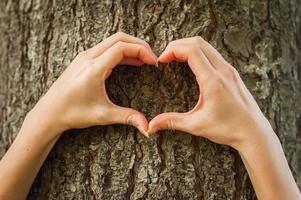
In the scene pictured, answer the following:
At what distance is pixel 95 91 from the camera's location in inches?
58.2

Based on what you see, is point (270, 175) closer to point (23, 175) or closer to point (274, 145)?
point (274, 145)

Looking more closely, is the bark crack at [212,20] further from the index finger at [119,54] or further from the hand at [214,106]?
the index finger at [119,54]

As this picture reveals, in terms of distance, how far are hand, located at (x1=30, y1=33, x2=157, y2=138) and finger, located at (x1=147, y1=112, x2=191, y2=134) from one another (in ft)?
0.07

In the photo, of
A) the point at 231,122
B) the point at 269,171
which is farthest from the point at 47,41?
the point at 269,171

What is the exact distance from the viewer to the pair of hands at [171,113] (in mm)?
1436

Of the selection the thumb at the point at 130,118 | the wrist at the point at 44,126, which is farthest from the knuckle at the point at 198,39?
the wrist at the point at 44,126

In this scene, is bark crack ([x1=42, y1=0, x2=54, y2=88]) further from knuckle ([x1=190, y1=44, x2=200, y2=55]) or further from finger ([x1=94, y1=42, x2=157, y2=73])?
knuckle ([x1=190, y1=44, x2=200, y2=55])

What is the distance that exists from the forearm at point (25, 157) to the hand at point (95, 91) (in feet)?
0.12

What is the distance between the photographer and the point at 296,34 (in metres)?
1.80

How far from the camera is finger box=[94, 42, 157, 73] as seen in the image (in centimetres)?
147

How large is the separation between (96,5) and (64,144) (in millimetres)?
417

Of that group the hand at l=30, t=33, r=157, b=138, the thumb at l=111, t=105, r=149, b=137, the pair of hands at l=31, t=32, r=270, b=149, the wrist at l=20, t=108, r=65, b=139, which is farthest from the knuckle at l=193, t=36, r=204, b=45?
the wrist at l=20, t=108, r=65, b=139

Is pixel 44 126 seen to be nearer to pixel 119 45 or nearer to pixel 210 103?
pixel 119 45

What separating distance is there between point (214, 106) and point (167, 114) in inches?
5.2
